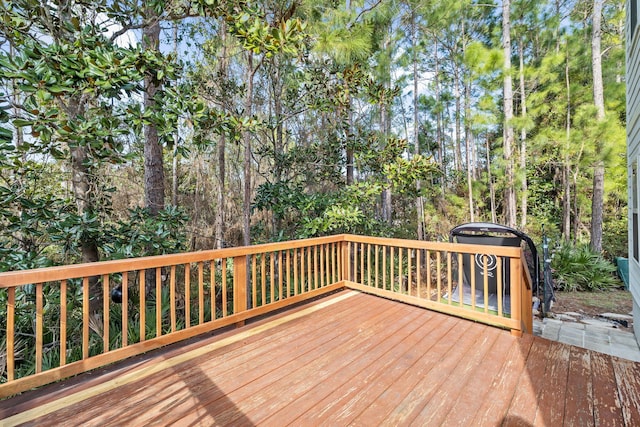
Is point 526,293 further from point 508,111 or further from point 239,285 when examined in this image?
point 508,111

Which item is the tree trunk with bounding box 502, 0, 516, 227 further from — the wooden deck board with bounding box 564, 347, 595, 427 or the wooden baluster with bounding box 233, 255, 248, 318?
Result: the wooden baluster with bounding box 233, 255, 248, 318

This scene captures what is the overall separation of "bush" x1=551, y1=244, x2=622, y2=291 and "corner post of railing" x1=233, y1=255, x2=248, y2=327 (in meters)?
6.72

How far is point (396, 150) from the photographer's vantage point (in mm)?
5340

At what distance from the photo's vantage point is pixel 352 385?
6.56 feet

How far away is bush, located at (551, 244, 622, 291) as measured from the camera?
623cm

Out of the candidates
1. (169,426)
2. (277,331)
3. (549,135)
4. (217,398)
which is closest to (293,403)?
(217,398)

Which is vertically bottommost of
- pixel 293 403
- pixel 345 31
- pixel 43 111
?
pixel 293 403

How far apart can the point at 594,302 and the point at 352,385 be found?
19.8 feet

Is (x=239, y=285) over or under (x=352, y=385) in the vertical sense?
over

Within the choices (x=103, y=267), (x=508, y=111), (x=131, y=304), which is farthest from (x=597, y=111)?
(x=131, y=304)

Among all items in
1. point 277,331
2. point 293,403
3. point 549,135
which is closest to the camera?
point 293,403

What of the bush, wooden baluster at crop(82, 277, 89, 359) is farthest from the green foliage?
the bush

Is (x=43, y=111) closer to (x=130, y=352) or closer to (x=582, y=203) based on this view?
(x=130, y=352)

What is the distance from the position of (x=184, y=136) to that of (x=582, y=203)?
12091 mm
